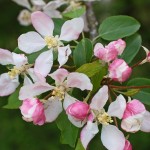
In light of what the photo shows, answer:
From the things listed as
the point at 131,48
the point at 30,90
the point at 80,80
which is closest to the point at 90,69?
the point at 80,80

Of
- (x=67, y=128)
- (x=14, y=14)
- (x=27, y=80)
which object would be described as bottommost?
(x=14, y=14)

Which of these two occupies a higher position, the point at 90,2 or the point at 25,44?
the point at 25,44

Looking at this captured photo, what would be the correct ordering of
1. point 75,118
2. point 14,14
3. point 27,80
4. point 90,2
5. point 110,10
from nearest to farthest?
point 75,118 < point 27,80 < point 90,2 < point 110,10 < point 14,14

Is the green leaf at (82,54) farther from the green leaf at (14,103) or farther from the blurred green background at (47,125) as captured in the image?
the blurred green background at (47,125)

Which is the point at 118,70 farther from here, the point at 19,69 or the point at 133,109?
the point at 19,69

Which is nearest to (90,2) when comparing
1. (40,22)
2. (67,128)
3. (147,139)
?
(40,22)

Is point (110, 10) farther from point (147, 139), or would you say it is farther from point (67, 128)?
point (67, 128)

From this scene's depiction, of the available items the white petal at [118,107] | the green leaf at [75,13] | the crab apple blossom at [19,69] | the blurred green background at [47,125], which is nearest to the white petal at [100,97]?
the white petal at [118,107]
